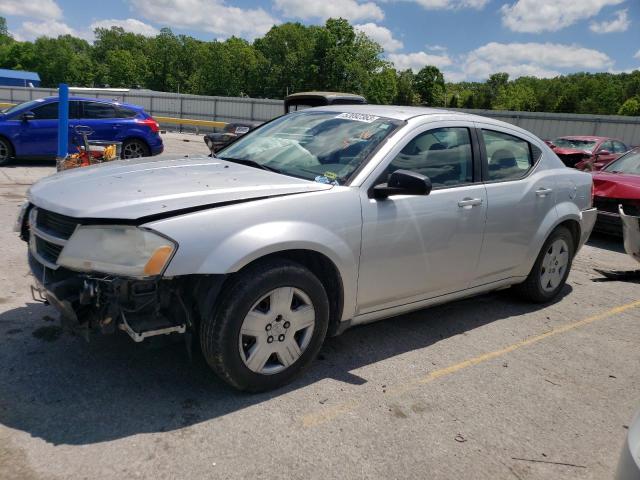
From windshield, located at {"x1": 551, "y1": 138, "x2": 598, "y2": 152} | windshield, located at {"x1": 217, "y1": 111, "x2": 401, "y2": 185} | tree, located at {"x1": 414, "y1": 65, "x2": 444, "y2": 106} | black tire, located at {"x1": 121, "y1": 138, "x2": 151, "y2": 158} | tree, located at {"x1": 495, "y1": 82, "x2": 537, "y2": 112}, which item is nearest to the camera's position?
windshield, located at {"x1": 217, "y1": 111, "x2": 401, "y2": 185}

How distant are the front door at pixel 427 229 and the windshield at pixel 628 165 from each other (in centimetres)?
569

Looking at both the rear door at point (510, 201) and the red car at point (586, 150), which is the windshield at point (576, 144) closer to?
the red car at point (586, 150)

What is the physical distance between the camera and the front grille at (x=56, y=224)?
2883 millimetres

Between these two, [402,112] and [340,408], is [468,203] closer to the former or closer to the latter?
[402,112]

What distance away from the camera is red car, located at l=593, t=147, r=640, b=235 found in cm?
767

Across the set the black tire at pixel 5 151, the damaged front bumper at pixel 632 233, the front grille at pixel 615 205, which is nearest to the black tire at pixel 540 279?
the damaged front bumper at pixel 632 233

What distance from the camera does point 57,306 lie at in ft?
9.40

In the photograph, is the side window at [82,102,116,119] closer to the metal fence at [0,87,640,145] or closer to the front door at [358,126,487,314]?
the front door at [358,126,487,314]

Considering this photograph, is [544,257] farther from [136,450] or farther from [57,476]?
[57,476]

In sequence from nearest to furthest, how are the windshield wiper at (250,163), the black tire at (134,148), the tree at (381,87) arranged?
the windshield wiper at (250,163) → the black tire at (134,148) → the tree at (381,87)

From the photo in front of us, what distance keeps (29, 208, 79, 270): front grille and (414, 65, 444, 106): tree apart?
10550 cm

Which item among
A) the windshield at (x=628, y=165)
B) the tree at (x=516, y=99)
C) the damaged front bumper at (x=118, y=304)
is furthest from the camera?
the tree at (x=516, y=99)

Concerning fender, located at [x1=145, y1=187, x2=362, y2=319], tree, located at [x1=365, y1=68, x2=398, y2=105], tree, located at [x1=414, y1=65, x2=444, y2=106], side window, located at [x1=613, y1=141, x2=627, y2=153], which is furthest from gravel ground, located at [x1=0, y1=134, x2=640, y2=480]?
tree, located at [x1=414, y1=65, x2=444, y2=106]

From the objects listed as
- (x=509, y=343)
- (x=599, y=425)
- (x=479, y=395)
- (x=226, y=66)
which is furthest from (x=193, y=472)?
(x=226, y=66)
